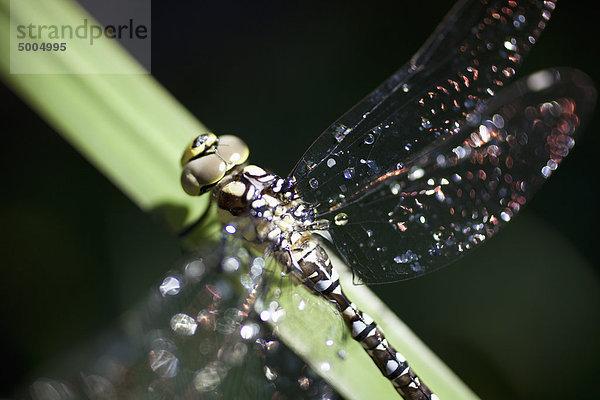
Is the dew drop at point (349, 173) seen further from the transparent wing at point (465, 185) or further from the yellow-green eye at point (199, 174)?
the yellow-green eye at point (199, 174)

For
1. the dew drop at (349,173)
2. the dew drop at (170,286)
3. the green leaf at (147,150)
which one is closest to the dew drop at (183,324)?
the dew drop at (170,286)

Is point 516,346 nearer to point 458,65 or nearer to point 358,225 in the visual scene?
point 358,225

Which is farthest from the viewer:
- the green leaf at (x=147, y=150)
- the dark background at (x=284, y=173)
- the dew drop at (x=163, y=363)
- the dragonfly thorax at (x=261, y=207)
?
the dark background at (x=284, y=173)

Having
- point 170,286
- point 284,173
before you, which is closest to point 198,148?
point 170,286

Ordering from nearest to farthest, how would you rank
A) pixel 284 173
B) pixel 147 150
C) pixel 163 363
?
pixel 163 363, pixel 147 150, pixel 284 173

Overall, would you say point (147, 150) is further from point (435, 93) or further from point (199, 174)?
point (435, 93)

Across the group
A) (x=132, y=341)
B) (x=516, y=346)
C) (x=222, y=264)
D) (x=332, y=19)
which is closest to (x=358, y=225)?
(x=222, y=264)
